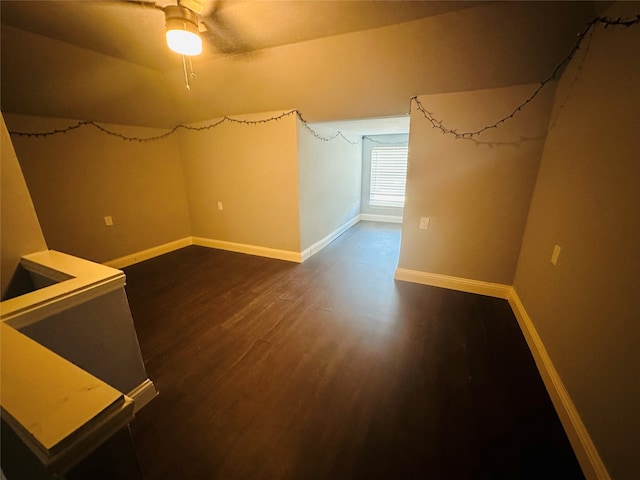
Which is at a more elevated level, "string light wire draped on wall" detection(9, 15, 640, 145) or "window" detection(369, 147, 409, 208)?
"string light wire draped on wall" detection(9, 15, 640, 145)

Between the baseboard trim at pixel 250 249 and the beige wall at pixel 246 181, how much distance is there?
6cm

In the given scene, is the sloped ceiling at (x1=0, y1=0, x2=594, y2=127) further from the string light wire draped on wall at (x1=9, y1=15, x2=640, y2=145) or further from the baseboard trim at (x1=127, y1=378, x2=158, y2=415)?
the baseboard trim at (x1=127, y1=378, x2=158, y2=415)

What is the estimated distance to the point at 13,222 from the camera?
135cm

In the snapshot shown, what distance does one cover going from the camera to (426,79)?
227 centimetres

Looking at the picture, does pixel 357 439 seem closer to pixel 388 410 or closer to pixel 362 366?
pixel 388 410

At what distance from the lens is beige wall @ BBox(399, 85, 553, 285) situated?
226 centimetres

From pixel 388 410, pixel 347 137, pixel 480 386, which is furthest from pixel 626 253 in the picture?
pixel 347 137

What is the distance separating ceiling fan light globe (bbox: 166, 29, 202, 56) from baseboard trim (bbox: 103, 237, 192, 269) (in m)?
2.90

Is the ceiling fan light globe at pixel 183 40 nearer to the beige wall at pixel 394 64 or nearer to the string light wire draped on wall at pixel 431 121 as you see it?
the beige wall at pixel 394 64

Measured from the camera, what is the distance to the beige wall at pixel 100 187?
2742 millimetres

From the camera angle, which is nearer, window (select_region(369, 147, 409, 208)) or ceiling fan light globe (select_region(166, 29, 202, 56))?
ceiling fan light globe (select_region(166, 29, 202, 56))

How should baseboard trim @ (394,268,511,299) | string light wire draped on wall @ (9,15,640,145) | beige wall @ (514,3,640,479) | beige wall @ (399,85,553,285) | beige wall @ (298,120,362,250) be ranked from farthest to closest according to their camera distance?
1. beige wall @ (298,120,362,250)
2. baseboard trim @ (394,268,511,299)
3. beige wall @ (399,85,553,285)
4. string light wire draped on wall @ (9,15,640,145)
5. beige wall @ (514,3,640,479)

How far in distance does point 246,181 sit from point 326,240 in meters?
1.59

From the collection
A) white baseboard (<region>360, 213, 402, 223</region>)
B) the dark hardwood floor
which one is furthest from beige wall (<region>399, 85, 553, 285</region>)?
white baseboard (<region>360, 213, 402, 223</region>)
